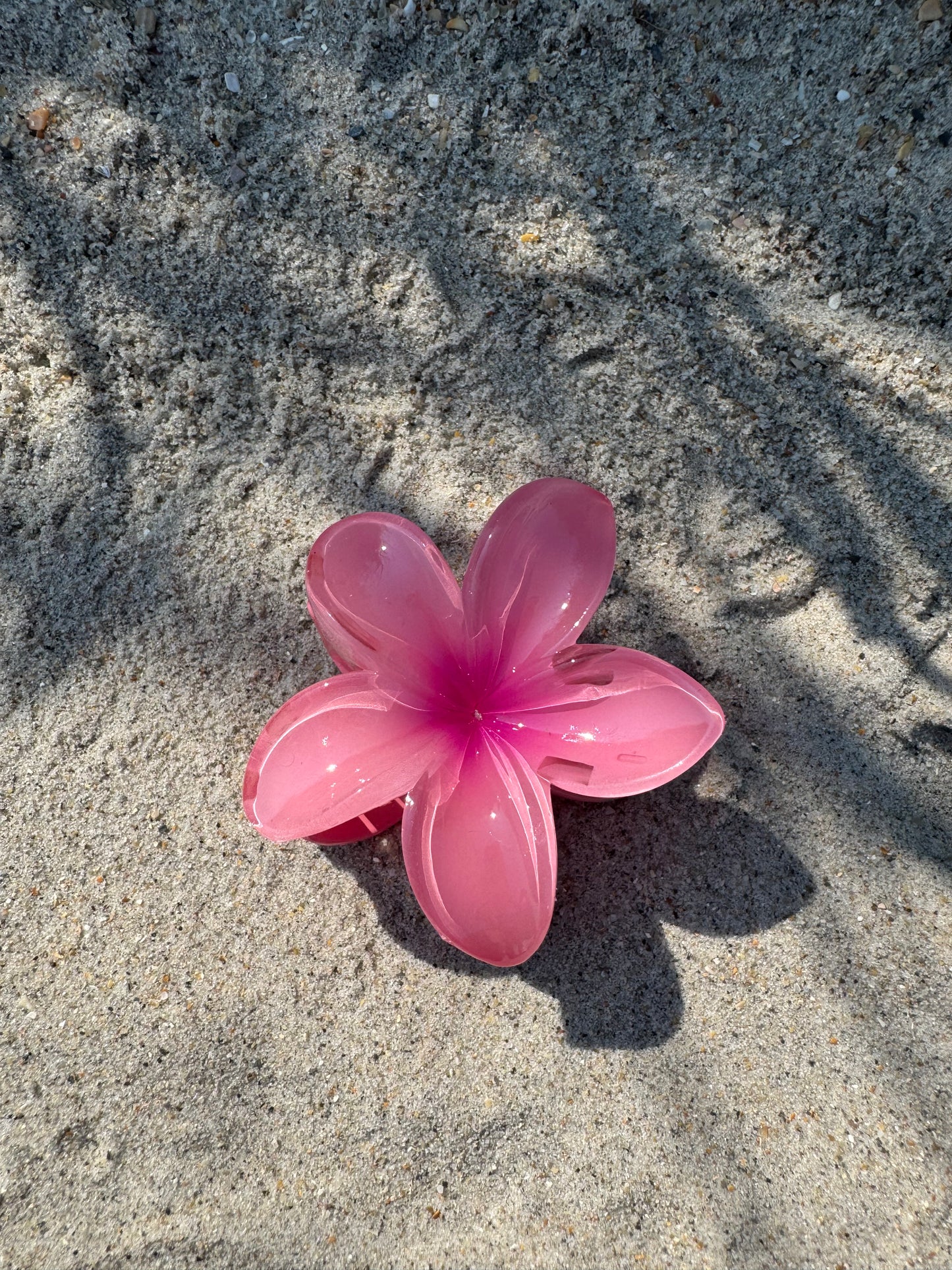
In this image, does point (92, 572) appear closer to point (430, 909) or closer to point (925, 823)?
point (430, 909)

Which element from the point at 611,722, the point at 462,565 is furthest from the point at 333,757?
the point at 462,565

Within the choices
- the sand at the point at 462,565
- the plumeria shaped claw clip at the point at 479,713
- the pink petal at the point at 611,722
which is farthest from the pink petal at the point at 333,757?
the sand at the point at 462,565

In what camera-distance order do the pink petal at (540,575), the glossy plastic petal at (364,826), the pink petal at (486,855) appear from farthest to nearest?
the glossy plastic petal at (364,826), the pink petal at (540,575), the pink petal at (486,855)

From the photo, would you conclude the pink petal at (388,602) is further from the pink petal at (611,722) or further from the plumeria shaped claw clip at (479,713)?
the pink petal at (611,722)

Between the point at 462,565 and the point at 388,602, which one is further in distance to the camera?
the point at 462,565

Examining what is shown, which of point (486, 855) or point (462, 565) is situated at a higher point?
point (462, 565)

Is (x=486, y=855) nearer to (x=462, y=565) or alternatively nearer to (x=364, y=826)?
(x=364, y=826)

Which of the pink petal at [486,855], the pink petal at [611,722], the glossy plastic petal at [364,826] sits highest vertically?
→ the pink petal at [611,722]

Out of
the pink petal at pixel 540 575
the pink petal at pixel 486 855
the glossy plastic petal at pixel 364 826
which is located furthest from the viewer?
the glossy plastic petal at pixel 364 826
